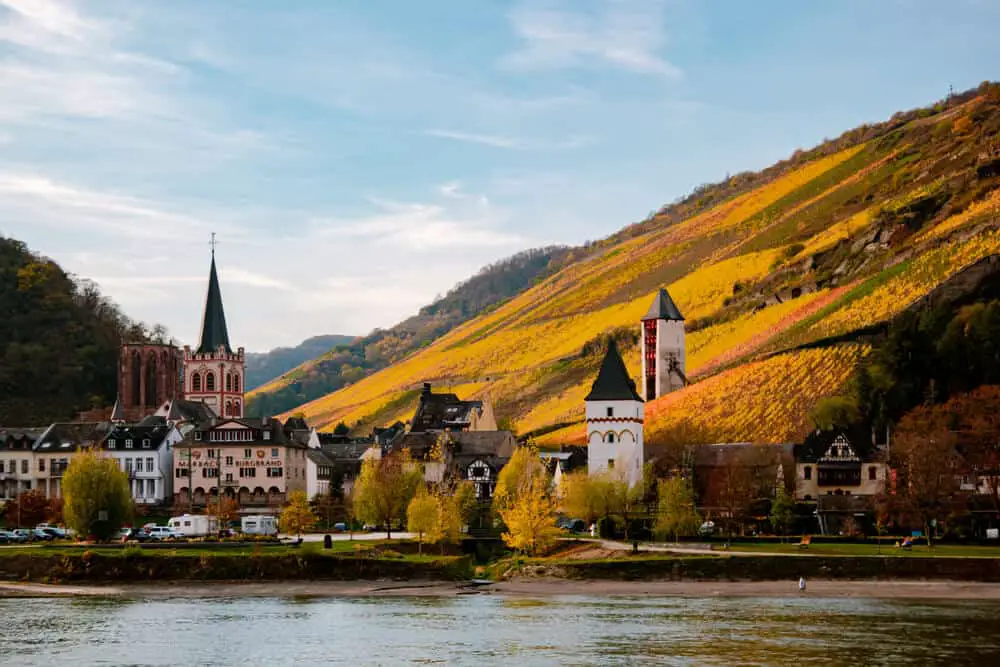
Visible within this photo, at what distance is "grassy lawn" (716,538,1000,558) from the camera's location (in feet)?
311

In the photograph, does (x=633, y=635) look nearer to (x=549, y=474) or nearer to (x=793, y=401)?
(x=549, y=474)

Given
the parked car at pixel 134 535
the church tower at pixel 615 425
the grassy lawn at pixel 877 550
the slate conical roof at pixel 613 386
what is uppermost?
the slate conical roof at pixel 613 386

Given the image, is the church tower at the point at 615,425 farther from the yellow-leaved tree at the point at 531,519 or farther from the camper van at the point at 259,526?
the camper van at the point at 259,526

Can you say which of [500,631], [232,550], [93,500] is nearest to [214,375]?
[93,500]

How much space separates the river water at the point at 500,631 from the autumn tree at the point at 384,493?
2914 centimetres

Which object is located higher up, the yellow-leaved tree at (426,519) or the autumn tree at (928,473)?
the autumn tree at (928,473)

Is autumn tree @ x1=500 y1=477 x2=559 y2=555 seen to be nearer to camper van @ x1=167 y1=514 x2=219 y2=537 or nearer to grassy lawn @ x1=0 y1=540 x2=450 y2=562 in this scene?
grassy lawn @ x1=0 y1=540 x2=450 y2=562

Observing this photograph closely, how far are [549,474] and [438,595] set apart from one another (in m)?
48.1

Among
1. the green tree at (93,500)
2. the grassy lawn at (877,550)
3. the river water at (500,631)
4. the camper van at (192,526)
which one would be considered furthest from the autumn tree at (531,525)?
the green tree at (93,500)

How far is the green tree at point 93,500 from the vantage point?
4454 inches

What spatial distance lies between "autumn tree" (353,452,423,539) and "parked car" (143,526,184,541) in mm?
14624

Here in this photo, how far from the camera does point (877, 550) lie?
97938 millimetres

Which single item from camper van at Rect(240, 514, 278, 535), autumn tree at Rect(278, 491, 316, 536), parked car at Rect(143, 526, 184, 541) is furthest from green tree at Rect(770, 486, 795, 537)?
parked car at Rect(143, 526, 184, 541)

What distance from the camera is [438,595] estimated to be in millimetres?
Result: 93312
